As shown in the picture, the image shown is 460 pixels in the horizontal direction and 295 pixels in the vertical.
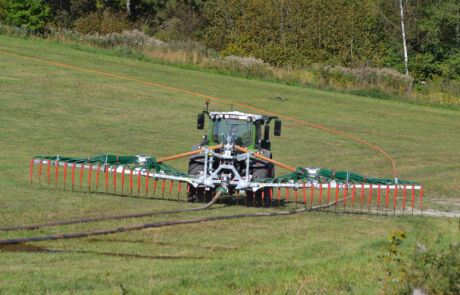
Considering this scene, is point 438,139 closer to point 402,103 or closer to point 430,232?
point 402,103

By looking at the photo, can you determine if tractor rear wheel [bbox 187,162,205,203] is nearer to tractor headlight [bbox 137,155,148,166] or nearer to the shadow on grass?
tractor headlight [bbox 137,155,148,166]

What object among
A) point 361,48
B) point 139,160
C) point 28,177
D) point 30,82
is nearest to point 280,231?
point 139,160

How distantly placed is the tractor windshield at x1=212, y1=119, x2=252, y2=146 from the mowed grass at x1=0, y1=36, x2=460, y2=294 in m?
1.91

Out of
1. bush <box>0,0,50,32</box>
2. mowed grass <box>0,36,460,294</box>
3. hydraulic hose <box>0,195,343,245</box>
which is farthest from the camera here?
bush <box>0,0,50,32</box>

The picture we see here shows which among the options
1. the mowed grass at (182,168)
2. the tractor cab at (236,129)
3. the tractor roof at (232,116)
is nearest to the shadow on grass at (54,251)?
the mowed grass at (182,168)

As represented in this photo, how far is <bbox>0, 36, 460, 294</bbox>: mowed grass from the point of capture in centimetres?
769

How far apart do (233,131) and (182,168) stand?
4550mm

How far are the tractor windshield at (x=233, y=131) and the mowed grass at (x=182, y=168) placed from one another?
191cm

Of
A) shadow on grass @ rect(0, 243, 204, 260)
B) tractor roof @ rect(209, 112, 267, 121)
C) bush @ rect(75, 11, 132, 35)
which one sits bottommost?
shadow on grass @ rect(0, 243, 204, 260)

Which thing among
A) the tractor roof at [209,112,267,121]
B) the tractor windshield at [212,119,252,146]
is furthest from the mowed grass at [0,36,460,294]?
the tractor roof at [209,112,267,121]

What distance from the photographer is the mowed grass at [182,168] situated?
7.69 metres

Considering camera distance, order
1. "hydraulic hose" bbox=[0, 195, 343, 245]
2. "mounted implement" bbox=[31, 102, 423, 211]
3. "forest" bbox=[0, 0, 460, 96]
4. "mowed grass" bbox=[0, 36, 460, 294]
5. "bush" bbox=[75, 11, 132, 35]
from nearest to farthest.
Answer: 1. "mowed grass" bbox=[0, 36, 460, 294]
2. "hydraulic hose" bbox=[0, 195, 343, 245]
3. "mounted implement" bbox=[31, 102, 423, 211]
4. "forest" bbox=[0, 0, 460, 96]
5. "bush" bbox=[75, 11, 132, 35]

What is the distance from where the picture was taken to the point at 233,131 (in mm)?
15742

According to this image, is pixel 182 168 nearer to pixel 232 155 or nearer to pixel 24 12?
pixel 232 155
